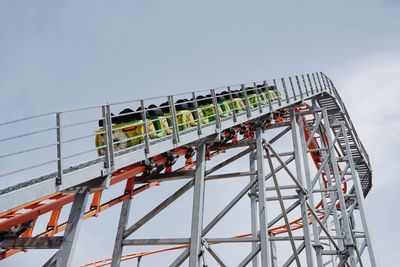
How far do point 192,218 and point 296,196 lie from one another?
4.46 metres

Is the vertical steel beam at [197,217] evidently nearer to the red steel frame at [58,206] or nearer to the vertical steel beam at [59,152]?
the red steel frame at [58,206]

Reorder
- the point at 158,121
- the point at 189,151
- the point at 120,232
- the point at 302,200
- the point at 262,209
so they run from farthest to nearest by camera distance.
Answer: the point at 302,200 → the point at 189,151 → the point at 262,209 → the point at 158,121 → the point at 120,232

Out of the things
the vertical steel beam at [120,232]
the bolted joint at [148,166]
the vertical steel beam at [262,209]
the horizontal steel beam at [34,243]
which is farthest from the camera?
the vertical steel beam at [262,209]

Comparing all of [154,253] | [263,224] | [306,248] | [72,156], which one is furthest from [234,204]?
[154,253]

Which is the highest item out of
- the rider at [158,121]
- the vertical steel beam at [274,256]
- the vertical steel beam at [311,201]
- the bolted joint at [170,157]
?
the rider at [158,121]

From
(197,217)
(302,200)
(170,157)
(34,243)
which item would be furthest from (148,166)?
(302,200)

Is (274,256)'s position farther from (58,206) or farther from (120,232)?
(58,206)

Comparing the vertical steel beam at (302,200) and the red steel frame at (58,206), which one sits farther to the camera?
the vertical steel beam at (302,200)

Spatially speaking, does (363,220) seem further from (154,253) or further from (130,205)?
(130,205)

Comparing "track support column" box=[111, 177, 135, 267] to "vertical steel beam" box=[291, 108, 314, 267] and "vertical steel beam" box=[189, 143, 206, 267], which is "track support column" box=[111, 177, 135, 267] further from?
"vertical steel beam" box=[291, 108, 314, 267]

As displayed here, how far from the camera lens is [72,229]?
215 inches

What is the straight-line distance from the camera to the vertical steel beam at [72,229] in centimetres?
521

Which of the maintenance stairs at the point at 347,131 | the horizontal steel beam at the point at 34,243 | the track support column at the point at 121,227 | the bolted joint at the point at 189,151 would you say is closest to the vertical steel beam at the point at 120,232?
the track support column at the point at 121,227

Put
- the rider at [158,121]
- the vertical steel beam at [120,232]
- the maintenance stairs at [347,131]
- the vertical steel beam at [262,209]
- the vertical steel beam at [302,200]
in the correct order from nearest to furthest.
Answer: the vertical steel beam at [120,232] < the vertical steel beam at [262,209] < the rider at [158,121] < the vertical steel beam at [302,200] < the maintenance stairs at [347,131]
